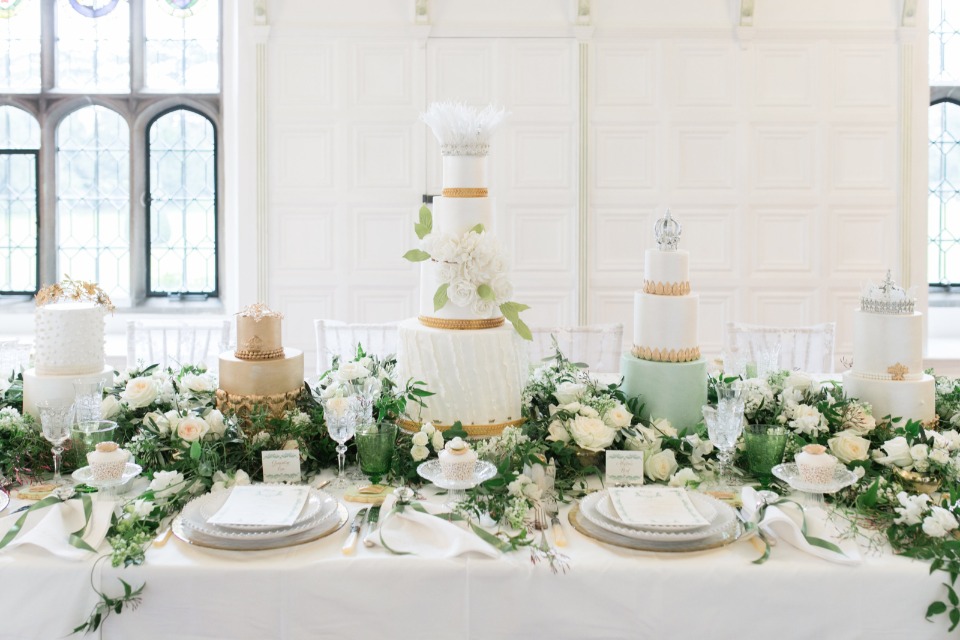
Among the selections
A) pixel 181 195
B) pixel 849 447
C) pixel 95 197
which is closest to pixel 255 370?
pixel 849 447

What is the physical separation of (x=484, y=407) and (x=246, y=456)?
584 mm

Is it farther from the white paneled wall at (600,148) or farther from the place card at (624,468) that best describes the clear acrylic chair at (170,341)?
the place card at (624,468)

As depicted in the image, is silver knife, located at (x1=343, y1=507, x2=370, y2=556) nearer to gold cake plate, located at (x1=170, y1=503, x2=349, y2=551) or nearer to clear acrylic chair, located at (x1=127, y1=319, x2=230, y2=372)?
gold cake plate, located at (x1=170, y1=503, x2=349, y2=551)

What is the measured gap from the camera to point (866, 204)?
212 inches

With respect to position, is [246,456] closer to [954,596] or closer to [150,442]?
[150,442]

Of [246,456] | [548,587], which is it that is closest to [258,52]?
[246,456]

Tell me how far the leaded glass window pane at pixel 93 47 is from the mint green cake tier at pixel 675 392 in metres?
4.59

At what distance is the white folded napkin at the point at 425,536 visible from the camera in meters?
1.69

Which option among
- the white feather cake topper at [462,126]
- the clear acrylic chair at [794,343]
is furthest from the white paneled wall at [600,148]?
the white feather cake topper at [462,126]

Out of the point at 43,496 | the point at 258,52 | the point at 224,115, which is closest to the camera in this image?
the point at 43,496

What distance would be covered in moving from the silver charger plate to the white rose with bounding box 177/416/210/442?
0.87m

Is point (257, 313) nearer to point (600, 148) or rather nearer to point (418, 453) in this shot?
point (418, 453)

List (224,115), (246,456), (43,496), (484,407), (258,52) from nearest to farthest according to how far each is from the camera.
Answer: (43,496) < (246,456) < (484,407) < (258,52) < (224,115)

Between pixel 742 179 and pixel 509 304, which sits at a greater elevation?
pixel 742 179
